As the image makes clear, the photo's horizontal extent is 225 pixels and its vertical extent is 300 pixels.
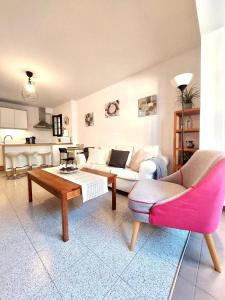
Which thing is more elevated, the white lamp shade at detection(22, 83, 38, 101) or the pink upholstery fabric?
the white lamp shade at detection(22, 83, 38, 101)

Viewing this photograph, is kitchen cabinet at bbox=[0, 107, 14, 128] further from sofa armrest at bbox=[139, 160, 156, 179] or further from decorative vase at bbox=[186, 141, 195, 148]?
decorative vase at bbox=[186, 141, 195, 148]

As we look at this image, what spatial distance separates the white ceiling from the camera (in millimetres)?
1592

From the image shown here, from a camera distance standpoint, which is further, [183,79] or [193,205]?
[183,79]

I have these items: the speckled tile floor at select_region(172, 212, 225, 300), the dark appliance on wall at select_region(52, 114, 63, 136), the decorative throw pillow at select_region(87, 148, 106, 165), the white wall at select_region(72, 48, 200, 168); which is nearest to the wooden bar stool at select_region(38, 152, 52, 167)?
the dark appliance on wall at select_region(52, 114, 63, 136)

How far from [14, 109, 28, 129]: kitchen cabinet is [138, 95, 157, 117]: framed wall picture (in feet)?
15.5

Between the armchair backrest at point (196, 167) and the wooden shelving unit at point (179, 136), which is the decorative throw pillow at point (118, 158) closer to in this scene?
the wooden shelving unit at point (179, 136)

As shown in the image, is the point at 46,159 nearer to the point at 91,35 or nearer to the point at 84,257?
the point at 91,35

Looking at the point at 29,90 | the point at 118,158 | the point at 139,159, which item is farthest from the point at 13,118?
the point at 139,159

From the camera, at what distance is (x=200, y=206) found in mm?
1004

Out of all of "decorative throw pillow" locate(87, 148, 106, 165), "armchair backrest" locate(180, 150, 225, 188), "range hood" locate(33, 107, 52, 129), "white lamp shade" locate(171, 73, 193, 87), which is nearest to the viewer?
"armchair backrest" locate(180, 150, 225, 188)

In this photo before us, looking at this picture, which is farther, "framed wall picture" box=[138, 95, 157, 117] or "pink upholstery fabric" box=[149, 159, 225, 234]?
"framed wall picture" box=[138, 95, 157, 117]

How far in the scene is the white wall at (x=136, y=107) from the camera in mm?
2592

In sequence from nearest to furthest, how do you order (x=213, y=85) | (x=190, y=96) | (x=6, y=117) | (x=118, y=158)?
1. (x=213, y=85)
2. (x=190, y=96)
3. (x=118, y=158)
4. (x=6, y=117)

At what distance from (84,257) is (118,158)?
1890mm
